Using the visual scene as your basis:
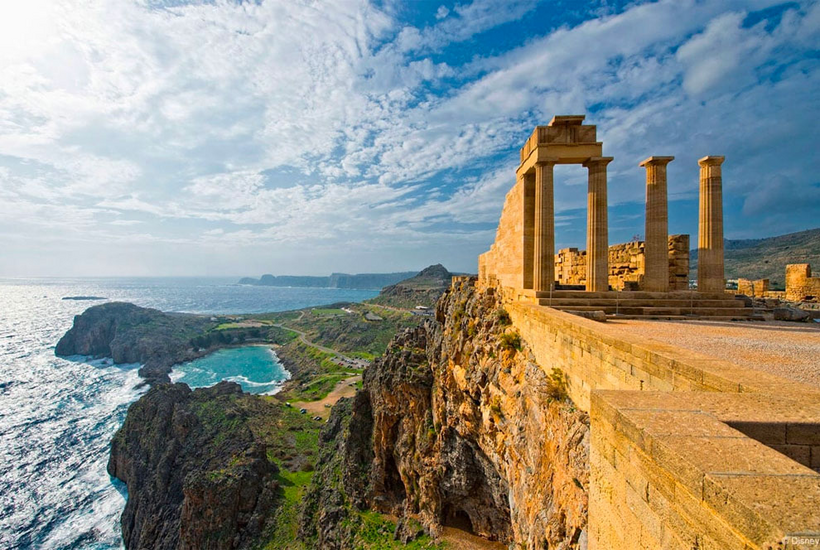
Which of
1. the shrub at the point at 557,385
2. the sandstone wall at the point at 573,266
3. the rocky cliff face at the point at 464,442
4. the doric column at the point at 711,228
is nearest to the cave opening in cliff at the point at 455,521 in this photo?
the rocky cliff face at the point at 464,442

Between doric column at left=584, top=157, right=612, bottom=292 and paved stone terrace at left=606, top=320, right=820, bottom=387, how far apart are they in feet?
9.19

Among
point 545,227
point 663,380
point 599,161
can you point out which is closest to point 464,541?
point 545,227

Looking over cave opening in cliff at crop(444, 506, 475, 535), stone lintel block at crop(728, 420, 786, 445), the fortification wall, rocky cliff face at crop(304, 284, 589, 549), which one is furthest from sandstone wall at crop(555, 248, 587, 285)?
cave opening in cliff at crop(444, 506, 475, 535)

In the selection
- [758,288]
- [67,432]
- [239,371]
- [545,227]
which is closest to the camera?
[545,227]

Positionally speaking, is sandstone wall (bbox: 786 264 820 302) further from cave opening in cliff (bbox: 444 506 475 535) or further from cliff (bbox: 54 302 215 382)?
cliff (bbox: 54 302 215 382)

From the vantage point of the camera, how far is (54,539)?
3222 cm

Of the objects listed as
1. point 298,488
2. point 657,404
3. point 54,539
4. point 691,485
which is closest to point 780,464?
point 691,485

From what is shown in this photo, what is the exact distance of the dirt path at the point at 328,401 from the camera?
5006cm

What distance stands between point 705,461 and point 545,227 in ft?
37.9

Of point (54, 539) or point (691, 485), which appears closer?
point (691, 485)

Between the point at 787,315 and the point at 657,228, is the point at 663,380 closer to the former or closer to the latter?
the point at 657,228

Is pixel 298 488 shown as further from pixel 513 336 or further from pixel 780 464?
pixel 780 464

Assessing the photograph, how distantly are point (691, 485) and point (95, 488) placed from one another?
2269 inches

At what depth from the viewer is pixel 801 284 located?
66.5ft
